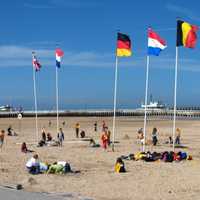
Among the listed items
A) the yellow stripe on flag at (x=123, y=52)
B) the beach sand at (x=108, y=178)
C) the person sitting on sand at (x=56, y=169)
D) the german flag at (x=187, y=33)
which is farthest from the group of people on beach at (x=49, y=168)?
the yellow stripe on flag at (x=123, y=52)

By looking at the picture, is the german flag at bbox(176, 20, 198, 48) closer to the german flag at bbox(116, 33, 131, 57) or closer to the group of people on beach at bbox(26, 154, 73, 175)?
the german flag at bbox(116, 33, 131, 57)

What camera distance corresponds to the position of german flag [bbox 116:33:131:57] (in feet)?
105

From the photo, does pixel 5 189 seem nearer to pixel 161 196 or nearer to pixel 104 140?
pixel 161 196

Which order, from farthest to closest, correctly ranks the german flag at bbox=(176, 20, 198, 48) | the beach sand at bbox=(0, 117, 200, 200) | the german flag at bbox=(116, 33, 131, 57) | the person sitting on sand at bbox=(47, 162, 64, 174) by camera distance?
the german flag at bbox=(116, 33, 131, 57) < the german flag at bbox=(176, 20, 198, 48) < the person sitting on sand at bbox=(47, 162, 64, 174) < the beach sand at bbox=(0, 117, 200, 200)

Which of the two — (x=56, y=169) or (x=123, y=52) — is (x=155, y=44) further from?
(x=56, y=169)

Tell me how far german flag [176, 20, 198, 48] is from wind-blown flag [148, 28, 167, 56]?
186 cm

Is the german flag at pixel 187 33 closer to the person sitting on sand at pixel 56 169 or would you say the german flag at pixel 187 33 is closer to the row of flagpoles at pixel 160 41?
the row of flagpoles at pixel 160 41

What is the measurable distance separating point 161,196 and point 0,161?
1230cm

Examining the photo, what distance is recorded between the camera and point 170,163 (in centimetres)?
2709

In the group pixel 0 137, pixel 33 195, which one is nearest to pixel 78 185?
pixel 33 195

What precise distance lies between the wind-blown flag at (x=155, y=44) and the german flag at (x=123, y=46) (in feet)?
6.03

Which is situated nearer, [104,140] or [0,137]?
[104,140]

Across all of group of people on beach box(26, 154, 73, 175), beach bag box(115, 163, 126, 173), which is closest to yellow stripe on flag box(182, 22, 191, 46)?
beach bag box(115, 163, 126, 173)

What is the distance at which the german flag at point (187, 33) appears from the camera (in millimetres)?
28359
